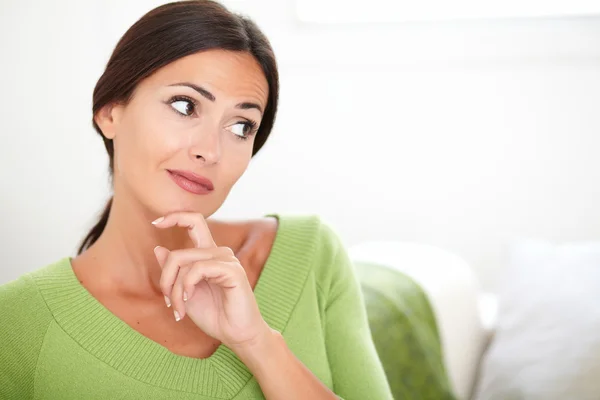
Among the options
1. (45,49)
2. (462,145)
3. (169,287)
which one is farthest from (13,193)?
(462,145)

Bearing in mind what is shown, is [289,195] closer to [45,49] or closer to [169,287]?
[45,49]

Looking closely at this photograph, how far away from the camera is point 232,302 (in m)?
1.16

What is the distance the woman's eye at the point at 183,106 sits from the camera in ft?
4.05

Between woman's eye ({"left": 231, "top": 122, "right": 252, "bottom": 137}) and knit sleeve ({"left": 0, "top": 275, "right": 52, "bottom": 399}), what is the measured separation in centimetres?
46

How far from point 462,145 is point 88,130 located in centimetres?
127

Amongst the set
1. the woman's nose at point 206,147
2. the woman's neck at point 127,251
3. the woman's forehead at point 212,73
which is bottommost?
the woman's neck at point 127,251

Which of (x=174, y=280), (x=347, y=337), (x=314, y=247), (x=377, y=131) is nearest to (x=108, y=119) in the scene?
(x=174, y=280)

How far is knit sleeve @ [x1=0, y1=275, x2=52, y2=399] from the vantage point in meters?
1.24

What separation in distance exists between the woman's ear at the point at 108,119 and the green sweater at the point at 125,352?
265 millimetres

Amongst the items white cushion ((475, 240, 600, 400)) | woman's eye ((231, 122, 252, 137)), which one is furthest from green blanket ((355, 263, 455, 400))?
woman's eye ((231, 122, 252, 137))

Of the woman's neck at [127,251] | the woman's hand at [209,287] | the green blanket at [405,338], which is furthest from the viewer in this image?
the green blanket at [405,338]

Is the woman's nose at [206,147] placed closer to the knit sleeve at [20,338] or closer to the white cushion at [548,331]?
the knit sleeve at [20,338]

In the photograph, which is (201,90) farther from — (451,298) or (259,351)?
(451,298)

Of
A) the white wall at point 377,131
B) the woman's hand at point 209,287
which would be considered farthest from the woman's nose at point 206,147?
the white wall at point 377,131
